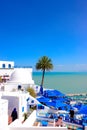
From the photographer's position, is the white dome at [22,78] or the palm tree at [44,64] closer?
the white dome at [22,78]

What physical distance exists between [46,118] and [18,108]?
10.7ft

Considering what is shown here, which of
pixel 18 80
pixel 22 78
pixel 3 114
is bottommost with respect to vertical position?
pixel 3 114

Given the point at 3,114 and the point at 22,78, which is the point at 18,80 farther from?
the point at 3,114

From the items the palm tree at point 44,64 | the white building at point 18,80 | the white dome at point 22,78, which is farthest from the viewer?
the palm tree at point 44,64

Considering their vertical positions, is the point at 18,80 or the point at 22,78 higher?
the point at 22,78

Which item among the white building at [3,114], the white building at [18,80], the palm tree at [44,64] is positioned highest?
the palm tree at [44,64]

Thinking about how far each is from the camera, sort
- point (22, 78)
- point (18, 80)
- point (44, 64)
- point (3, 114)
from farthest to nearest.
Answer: point (44, 64)
point (22, 78)
point (18, 80)
point (3, 114)

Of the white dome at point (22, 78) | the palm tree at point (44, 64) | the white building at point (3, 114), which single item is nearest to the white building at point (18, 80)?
the white dome at point (22, 78)

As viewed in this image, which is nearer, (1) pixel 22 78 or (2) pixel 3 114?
(2) pixel 3 114

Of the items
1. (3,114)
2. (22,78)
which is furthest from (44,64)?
(3,114)

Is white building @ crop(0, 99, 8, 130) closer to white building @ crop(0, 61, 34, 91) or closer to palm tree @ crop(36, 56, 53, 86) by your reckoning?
white building @ crop(0, 61, 34, 91)

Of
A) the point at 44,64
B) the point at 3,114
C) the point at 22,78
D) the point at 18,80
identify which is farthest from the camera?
the point at 44,64

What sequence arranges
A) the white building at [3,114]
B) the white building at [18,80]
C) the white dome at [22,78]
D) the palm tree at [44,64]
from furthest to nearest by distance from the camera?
the palm tree at [44,64] < the white dome at [22,78] < the white building at [18,80] < the white building at [3,114]

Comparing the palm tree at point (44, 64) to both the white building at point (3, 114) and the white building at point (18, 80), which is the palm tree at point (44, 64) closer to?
the white building at point (18, 80)
